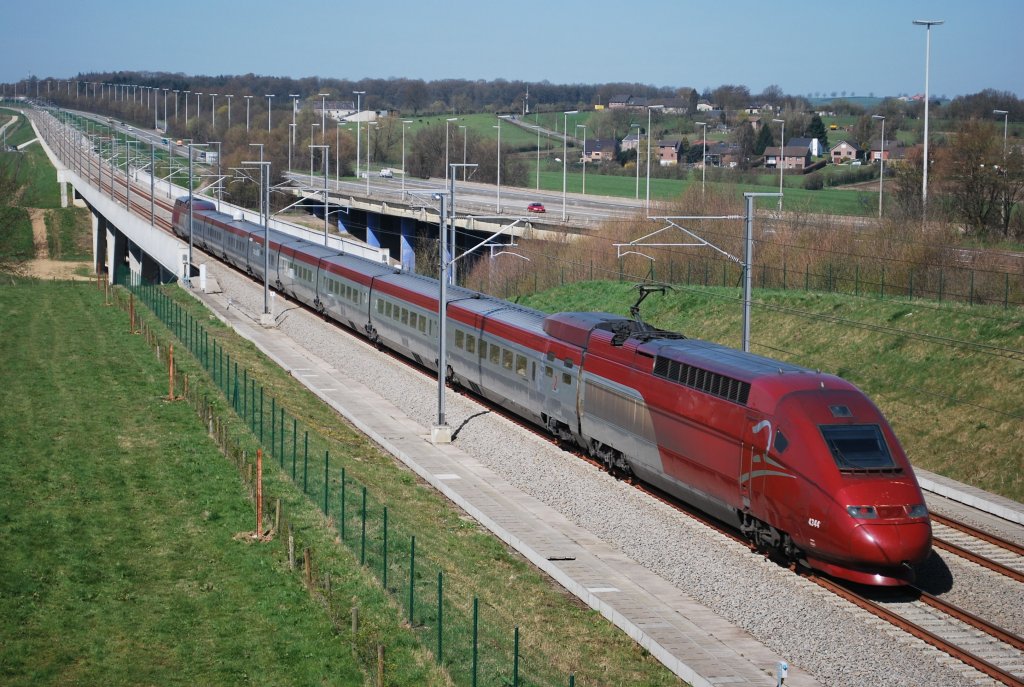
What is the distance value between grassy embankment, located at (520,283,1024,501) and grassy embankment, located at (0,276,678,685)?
1417 centimetres

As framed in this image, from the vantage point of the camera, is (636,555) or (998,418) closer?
(636,555)

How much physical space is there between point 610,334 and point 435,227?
2826 inches

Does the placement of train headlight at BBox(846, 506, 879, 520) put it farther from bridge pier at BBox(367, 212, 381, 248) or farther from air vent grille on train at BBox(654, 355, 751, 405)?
bridge pier at BBox(367, 212, 381, 248)

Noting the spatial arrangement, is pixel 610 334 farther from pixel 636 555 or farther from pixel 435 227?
pixel 435 227

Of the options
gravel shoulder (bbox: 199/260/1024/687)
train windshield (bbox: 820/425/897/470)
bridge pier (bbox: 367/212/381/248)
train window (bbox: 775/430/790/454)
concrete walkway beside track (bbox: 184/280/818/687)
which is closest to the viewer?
concrete walkway beside track (bbox: 184/280/818/687)

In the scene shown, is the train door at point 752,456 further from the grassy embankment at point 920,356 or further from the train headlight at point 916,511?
the grassy embankment at point 920,356

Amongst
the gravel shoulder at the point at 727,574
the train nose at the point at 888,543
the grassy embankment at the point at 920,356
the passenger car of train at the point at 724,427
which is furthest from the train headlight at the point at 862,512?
the grassy embankment at the point at 920,356

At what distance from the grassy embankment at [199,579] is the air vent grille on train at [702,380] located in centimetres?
526

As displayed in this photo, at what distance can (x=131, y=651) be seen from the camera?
19203 millimetres

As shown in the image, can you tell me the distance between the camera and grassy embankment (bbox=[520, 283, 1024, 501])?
108 ft

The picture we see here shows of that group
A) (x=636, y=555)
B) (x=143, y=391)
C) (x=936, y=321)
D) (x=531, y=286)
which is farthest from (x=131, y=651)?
(x=531, y=286)

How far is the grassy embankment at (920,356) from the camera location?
32.8 metres

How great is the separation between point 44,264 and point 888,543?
110 metres

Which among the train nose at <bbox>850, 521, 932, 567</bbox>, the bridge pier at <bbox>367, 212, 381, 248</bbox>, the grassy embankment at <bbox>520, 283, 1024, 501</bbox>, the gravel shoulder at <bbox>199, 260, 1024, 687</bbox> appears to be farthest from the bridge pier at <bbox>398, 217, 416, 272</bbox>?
the train nose at <bbox>850, 521, 932, 567</bbox>
